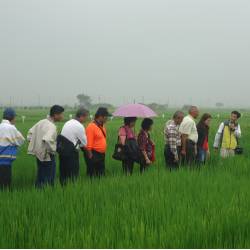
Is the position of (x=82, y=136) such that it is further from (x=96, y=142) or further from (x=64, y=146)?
(x=96, y=142)

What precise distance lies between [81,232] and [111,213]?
0.73 metres

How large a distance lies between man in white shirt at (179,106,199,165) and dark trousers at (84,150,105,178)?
1.68 metres

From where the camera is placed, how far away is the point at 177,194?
4875mm

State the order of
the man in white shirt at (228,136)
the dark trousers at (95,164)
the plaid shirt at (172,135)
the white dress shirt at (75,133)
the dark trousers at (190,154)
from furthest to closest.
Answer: the man in white shirt at (228,136)
the dark trousers at (190,154)
the plaid shirt at (172,135)
the dark trousers at (95,164)
the white dress shirt at (75,133)

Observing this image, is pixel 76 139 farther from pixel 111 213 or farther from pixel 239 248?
pixel 239 248

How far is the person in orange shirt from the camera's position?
252 inches

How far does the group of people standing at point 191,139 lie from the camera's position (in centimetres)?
721

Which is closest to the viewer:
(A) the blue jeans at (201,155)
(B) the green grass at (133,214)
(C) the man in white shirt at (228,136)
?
(B) the green grass at (133,214)

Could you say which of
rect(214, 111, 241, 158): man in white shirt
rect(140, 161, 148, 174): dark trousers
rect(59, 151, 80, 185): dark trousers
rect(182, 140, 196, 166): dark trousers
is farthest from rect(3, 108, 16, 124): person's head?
rect(214, 111, 241, 158): man in white shirt

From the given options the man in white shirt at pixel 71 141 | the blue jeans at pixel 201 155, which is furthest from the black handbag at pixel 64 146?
the blue jeans at pixel 201 155

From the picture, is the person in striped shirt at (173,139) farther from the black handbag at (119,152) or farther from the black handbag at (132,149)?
the black handbag at (119,152)

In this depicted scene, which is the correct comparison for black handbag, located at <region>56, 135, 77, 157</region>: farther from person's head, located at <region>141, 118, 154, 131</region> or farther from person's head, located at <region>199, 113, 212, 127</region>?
person's head, located at <region>199, 113, 212, 127</region>

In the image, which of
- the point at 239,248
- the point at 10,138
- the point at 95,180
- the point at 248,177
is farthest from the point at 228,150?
the point at 239,248

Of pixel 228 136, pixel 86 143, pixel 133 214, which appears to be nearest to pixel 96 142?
pixel 86 143
